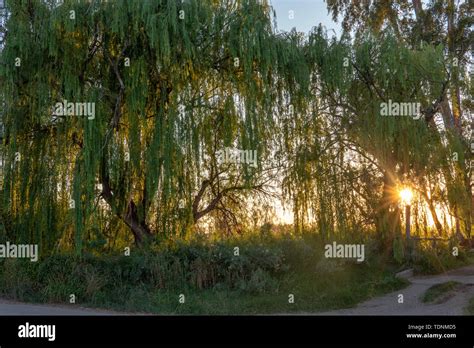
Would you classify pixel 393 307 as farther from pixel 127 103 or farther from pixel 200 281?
pixel 127 103

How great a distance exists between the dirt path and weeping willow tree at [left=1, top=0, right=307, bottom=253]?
4396mm

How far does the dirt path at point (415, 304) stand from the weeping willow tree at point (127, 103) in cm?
440

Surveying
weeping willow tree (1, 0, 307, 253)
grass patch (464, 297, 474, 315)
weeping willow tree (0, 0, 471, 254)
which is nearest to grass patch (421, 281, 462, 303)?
grass patch (464, 297, 474, 315)

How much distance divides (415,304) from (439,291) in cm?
114

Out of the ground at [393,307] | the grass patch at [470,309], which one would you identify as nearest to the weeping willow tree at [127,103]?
the ground at [393,307]

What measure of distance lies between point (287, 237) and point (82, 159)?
6.24 meters

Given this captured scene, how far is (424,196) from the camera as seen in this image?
46.0 feet

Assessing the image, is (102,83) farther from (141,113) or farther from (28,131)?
(28,131)

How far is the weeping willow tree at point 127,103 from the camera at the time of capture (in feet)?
39.8

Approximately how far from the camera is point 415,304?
1104cm

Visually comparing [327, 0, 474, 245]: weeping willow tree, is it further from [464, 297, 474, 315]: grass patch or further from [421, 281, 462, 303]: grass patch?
[464, 297, 474, 315]: grass patch

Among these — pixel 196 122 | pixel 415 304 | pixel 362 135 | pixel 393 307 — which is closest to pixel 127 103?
pixel 196 122

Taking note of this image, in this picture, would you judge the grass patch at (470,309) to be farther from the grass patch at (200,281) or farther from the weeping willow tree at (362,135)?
the weeping willow tree at (362,135)

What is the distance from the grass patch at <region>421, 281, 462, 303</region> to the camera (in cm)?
1128
